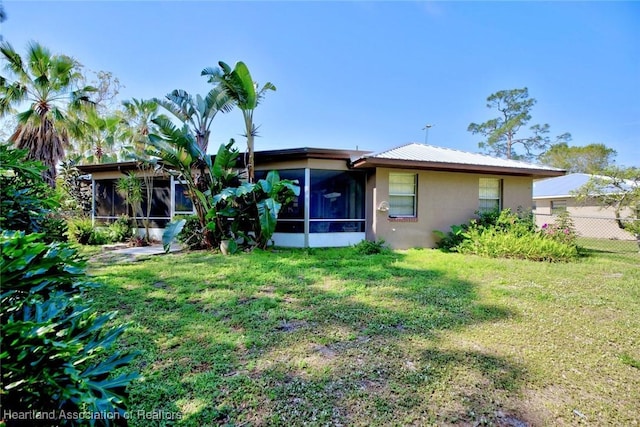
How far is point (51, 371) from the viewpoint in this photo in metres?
1.49

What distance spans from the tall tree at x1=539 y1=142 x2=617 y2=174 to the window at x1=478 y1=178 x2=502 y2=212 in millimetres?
24461

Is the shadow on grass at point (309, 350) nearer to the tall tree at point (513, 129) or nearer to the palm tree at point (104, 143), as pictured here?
the palm tree at point (104, 143)

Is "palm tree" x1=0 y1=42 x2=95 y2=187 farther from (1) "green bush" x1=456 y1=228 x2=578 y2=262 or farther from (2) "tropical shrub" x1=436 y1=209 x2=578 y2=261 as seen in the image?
(1) "green bush" x1=456 y1=228 x2=578 y2=262

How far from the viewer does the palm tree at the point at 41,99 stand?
10.2 meters

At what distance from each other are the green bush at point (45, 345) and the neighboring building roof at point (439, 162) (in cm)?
814

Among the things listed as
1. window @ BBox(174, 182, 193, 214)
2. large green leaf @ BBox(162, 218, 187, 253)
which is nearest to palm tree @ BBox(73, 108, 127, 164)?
window @ BBox(174, 182, 193, 214)

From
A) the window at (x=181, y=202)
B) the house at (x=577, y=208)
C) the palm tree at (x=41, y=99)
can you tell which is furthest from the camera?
the house at (x=577, y=208)

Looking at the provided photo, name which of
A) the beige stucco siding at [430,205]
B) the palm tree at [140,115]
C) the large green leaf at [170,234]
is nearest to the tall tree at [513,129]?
the beige stucco siding at [430,205]

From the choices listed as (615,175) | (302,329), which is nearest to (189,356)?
(302,329)

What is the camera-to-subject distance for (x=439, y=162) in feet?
31.7

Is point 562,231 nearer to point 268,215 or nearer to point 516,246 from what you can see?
point 516,246

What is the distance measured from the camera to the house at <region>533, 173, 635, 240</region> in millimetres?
15125

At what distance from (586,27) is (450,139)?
2123cm

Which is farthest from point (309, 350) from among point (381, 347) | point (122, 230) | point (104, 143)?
point (104, 143)
